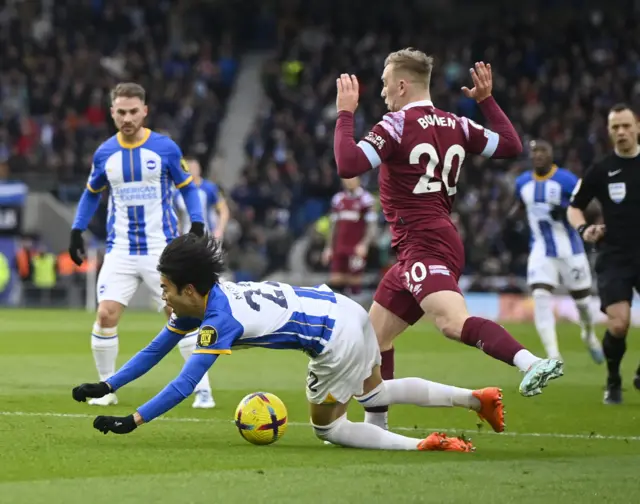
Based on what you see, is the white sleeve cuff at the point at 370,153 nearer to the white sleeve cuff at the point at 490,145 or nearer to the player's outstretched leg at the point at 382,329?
the white sleeve cuff at the point at 490,145

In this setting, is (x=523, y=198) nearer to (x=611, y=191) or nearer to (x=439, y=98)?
(x=611, y=191)

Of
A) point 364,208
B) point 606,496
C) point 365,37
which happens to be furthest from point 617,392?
point 365,37

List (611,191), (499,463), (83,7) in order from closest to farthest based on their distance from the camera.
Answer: (499,463) → (611,191) → (83,7)

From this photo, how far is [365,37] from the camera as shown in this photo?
3278 cm

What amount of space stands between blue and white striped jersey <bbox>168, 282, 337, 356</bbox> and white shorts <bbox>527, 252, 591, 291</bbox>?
7.51 m

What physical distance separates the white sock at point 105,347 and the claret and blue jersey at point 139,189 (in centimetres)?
62

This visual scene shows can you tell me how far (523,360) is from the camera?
7.18 meters

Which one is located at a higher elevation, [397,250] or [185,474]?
[397,250]

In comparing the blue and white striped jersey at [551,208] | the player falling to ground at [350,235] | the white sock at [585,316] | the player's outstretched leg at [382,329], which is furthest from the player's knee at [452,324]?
the player falling to ground at [350,235]

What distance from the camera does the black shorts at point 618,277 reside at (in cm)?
1053

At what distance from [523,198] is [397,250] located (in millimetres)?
6869

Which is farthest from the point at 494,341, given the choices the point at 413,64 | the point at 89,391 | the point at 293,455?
the point at 89,391

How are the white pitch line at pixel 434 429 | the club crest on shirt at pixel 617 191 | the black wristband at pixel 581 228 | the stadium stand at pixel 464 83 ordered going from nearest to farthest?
1. the white pitch line at pixel 434 429
2. the black wristband at pixel 581 228
3. the club crest on shirt at pixel 617 191
4. the stadium stand at pixel 464 83

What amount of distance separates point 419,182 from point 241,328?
154cm
